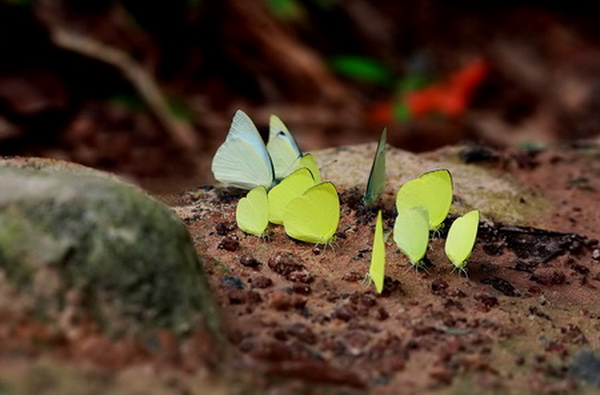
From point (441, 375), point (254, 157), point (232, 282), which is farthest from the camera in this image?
point (254, 157)

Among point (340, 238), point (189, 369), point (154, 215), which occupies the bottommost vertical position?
point (189, 369)

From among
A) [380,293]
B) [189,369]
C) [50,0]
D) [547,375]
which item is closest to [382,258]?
[380,293]

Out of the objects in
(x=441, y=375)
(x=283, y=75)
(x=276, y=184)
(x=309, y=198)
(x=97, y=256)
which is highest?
(x=283, y=75)

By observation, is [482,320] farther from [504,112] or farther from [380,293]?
[504,112]

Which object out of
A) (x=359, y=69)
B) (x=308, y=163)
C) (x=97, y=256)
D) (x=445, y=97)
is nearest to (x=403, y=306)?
(x=308, y=163)

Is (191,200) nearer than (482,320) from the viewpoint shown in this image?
No

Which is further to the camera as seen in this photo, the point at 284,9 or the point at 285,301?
the point at 284,9

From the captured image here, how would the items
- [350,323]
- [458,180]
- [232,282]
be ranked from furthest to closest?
[458,180] < [232,282] < [350,323]

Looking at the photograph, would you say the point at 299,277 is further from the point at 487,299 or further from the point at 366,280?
the point at 487,299

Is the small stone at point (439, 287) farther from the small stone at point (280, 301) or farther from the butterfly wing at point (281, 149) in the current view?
the butterfly wing at point (281, 149)
